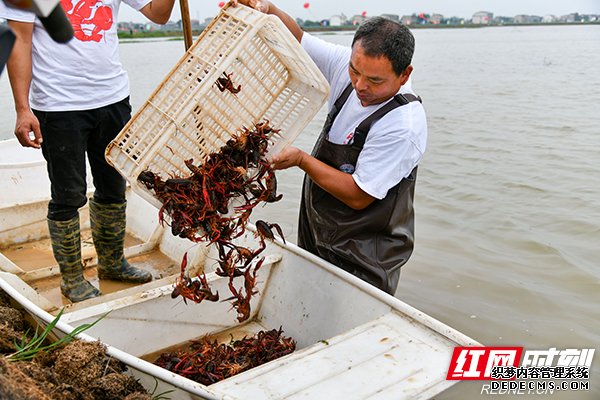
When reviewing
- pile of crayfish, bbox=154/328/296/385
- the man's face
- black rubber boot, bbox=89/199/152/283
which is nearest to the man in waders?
the man's face

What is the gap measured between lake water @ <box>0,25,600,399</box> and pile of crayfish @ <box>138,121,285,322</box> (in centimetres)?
190

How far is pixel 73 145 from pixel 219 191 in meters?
1.12

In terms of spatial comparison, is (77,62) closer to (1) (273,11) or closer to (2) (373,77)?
(1) (273,11)

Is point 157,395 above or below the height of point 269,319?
above

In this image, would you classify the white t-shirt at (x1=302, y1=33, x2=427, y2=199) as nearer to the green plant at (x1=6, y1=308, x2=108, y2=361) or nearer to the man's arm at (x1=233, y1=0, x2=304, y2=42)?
the man's arm at (x1=233, y1=0, x2=304, y2=42)

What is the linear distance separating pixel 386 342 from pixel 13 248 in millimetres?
3653

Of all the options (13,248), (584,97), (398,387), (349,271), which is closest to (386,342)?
(398,387)

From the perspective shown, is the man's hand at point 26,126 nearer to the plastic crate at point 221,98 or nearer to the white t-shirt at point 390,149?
the plastic crate at point 221,98

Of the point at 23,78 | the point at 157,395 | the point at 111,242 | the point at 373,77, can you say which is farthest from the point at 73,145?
the point at 373,77

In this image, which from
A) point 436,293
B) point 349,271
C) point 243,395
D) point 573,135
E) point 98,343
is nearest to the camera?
point 243,395

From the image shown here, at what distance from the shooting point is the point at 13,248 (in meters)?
5.21

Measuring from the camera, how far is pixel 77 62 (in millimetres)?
3578

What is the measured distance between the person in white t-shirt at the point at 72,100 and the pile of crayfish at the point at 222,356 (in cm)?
96

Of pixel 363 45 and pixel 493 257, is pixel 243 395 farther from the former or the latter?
pixel 493 257
